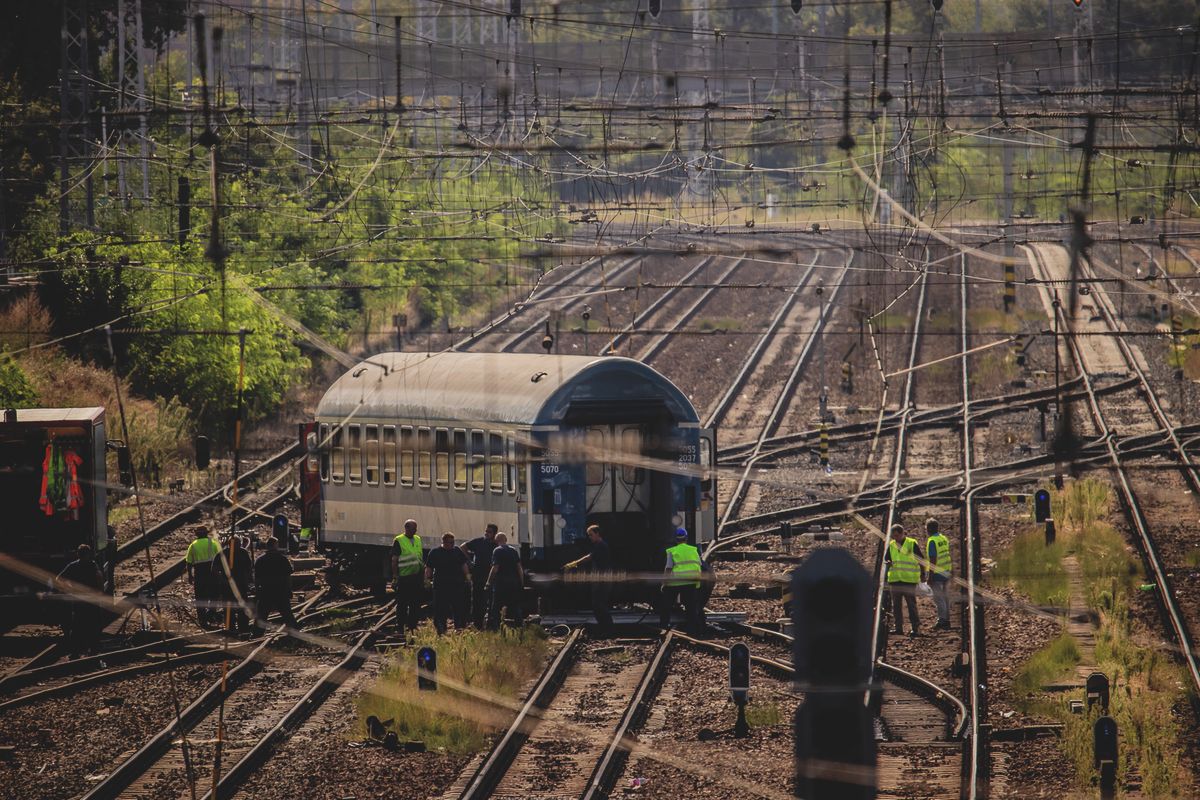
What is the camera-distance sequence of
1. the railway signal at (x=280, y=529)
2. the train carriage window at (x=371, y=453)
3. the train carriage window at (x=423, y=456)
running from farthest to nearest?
the railway signal at (x=280, y=529), the train carriage window at (x=371, y=453), the train carriage window at (x=423, y=456)

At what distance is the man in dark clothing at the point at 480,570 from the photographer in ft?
67.1

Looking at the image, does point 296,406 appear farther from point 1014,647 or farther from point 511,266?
point 1014,647

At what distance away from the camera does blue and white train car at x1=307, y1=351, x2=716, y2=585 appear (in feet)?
68.8

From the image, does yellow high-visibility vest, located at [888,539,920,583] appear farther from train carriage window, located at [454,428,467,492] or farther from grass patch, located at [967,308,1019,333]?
grass patch, located at [967,308,1019,333]

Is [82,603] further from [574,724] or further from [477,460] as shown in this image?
[574,724]

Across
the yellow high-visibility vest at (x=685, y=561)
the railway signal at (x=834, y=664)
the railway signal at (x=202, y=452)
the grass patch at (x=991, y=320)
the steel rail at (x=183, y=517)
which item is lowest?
the steel rail at (x=183, y=517)

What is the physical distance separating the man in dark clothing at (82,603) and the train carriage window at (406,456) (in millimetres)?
4554

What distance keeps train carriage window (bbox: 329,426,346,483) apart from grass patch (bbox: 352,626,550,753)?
4.72 meters

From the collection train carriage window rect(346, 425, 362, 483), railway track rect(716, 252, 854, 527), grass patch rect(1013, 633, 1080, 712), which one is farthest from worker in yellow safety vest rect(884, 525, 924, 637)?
train carriage window rect(346, 425, 362, 483)

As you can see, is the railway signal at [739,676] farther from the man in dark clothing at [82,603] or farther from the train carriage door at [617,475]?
the man in dark clothing at [82,603]

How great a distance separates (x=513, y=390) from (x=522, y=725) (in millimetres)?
6628

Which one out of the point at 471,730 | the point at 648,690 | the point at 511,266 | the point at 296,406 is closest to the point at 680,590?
the point at 648,690

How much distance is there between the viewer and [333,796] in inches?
555

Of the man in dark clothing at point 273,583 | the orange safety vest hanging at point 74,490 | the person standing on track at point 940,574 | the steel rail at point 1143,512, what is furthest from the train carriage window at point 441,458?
the steel rail at point 1143,512
